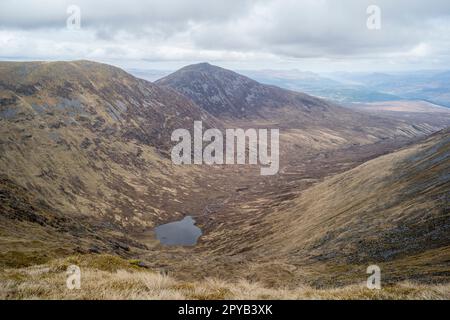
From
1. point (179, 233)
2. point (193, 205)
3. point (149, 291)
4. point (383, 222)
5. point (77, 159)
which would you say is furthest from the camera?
point (193, 205)

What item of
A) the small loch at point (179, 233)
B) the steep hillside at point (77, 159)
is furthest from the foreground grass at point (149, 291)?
the steep hillside at point (77, 159)

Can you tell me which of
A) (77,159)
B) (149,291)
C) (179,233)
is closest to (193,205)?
(179,233)

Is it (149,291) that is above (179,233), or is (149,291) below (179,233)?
above

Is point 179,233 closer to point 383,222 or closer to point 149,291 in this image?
point 383,222

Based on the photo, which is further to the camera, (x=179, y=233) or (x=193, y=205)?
(x=193, y=205)

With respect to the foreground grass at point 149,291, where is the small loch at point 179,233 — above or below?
below

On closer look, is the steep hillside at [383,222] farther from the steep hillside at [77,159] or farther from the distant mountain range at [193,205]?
the steep hillside at [77,159]

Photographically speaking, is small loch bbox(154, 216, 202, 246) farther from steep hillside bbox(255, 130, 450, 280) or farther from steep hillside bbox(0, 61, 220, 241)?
steep hillside bbox(255, 130, 450, 280)

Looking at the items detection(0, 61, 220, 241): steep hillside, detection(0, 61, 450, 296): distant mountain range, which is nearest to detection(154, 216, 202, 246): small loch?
detection(0, 61, 450, 296): distant mountain range

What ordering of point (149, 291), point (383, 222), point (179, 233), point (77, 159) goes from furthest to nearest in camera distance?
point (77, 159) < point (179, 233) < point (383, 222) < point (149, 291)
